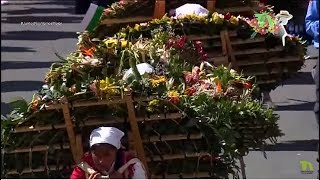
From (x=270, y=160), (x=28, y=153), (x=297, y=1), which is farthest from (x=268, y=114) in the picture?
(x=297, y=1)

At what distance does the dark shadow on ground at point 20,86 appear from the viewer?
10508 mm

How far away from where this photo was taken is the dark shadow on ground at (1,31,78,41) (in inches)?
564

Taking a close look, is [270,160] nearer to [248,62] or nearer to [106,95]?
[248,62]

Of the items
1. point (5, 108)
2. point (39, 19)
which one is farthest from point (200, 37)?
point (39, 19)

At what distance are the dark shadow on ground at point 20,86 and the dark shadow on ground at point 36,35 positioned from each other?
307cm

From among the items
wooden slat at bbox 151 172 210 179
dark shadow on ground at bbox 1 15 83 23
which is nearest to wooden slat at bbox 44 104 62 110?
wooden slat at bbox 151 172 210 179

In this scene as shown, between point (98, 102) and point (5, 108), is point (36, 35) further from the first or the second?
point (98, 102)

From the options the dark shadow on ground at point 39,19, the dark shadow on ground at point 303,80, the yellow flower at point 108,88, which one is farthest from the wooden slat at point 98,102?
the dark shadow on ground at point 39,19

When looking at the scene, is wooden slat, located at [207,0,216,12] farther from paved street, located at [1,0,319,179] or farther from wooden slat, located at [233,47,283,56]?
paved street, located at [1,0,319,179]

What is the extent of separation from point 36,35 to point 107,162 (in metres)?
9.70

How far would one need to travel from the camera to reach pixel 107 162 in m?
5.20

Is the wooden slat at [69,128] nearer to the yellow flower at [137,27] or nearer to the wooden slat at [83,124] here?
the wooden slat at [83,124]

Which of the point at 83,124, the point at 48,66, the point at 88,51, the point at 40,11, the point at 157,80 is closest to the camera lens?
the point at 83,124

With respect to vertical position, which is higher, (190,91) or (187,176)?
(190,91)
